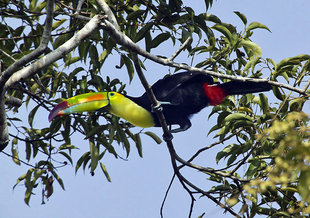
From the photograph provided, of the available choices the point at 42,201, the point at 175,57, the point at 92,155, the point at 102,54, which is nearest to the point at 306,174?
the point at 175,57

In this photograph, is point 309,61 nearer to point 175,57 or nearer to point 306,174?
point 175,57

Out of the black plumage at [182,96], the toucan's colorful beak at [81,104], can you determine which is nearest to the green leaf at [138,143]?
the black plumage at [182,96]

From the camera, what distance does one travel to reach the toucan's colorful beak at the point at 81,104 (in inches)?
153

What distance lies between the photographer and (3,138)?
128 inches

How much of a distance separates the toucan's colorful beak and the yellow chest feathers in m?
0.09

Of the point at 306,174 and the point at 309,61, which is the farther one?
the point at 309,61

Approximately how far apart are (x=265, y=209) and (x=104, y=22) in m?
1.96

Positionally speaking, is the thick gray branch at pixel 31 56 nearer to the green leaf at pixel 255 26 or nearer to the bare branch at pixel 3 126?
the bare branch at pixel 3 126

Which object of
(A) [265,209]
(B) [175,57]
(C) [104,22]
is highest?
(C) [104,22]

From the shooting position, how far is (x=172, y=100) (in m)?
4.36

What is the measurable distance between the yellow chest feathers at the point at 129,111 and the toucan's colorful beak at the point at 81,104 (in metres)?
0.09

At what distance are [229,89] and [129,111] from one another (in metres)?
0.89

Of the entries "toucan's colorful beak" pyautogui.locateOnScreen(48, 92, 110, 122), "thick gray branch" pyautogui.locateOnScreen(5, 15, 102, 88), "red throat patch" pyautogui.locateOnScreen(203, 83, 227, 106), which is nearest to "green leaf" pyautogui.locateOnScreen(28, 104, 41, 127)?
"toucan's colorful beak" pyautogui.locateOnScreen(48, 92, 110, 122)

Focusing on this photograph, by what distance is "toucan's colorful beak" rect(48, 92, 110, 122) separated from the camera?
12.8 ft
